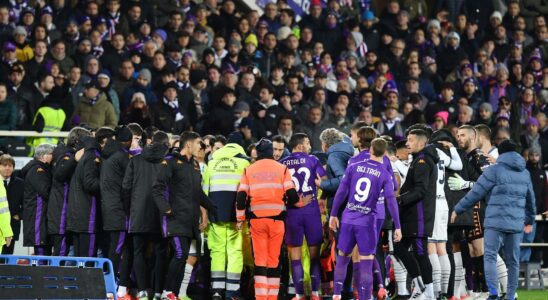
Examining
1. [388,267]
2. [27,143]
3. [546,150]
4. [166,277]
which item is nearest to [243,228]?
[166,277]

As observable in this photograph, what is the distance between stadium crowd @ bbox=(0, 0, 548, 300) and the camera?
48.5 feet

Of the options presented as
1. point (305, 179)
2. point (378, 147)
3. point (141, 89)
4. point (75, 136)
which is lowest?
point (305, 179)

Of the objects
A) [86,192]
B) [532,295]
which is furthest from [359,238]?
[532,295]

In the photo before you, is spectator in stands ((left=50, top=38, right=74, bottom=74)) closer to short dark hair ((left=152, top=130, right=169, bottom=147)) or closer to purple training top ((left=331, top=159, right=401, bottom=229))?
short dark hair ((left=152, top=130, right=169, bottom=147))

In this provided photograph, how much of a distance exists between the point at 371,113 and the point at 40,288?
13211 millimetres

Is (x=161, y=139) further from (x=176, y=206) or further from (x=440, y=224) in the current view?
(x=440, y=224)

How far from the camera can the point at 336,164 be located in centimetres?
1521

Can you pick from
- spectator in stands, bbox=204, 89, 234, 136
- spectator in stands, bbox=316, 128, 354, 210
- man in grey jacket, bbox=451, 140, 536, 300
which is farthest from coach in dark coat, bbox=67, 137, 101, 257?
spectator in stands, bbox=204, 89, 234, 136

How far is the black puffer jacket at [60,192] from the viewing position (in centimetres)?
1561

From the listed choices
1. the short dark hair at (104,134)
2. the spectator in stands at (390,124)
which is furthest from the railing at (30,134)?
the spectator in stands at (390,124)

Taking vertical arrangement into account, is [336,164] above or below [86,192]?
above

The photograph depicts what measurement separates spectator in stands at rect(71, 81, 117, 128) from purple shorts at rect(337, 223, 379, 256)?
262 inches

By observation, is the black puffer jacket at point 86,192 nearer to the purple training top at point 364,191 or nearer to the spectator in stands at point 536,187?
the purple training top at point 364,191

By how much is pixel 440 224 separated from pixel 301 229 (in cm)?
182
